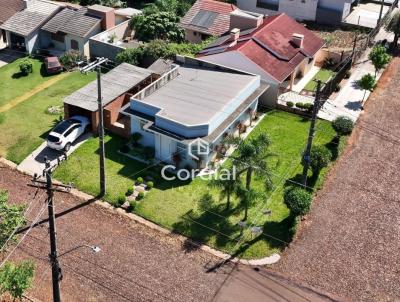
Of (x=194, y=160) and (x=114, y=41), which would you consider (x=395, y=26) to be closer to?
(x=114, y=41)

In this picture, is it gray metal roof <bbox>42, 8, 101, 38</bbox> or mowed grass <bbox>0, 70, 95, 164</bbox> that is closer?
mowed grass <bbox>0, 70, 95, 164</bbox>

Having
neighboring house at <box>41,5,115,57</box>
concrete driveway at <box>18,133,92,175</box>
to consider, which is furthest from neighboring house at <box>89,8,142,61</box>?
concrete driveway at <box>18,133,92,175</box>

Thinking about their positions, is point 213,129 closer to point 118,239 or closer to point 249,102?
point 249,102

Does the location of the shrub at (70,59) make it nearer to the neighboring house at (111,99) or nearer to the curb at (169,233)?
the neighboring house at (111,99)

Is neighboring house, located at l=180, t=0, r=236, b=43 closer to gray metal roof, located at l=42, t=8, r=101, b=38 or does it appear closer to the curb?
gray metal roof, located at l=42, t=8, r=101, b=38

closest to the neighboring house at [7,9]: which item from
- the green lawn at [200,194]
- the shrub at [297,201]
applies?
the green lawn at [200,194]
